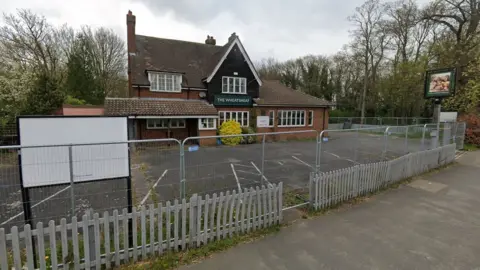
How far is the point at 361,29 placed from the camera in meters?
33.9

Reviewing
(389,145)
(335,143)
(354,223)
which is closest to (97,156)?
(354,223)

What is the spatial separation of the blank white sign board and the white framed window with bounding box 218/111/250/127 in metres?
15.9

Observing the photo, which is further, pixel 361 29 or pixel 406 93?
pixel 361 29

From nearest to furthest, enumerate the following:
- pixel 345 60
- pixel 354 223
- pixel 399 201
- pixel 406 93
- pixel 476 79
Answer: pixel 354 223
pixel 399 201
pixel 476 79
pixel 406 93
pixel 345 60

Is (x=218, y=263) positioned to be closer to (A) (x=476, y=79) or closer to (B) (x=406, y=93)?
(A) (x=476, y=79)

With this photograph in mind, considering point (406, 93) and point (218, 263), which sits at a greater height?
point (406, 93)

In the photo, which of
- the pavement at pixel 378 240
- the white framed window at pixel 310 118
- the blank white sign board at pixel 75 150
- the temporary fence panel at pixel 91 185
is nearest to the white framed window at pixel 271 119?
the white framed window at pixel 310 118

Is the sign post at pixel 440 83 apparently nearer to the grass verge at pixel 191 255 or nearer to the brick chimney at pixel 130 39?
the grass verge at pixel 191 255

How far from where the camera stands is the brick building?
59.6ft

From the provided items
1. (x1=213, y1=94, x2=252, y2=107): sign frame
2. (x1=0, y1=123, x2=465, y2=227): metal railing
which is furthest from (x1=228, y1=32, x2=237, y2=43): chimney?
(x1=0, y1=123, x2=465, y2=227): metal railing

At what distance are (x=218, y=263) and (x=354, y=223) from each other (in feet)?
11.2

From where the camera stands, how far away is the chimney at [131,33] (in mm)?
20070

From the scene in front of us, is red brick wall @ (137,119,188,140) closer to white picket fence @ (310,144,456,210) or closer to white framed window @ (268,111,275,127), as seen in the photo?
white framed window @ (268,111,275,127)

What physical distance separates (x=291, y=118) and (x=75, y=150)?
807 inches
